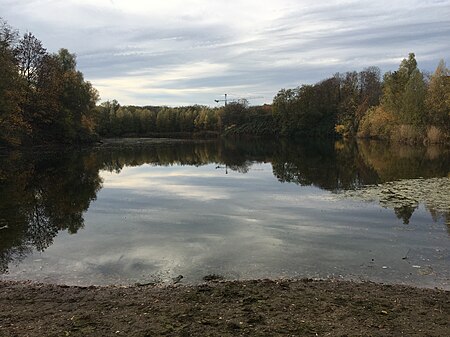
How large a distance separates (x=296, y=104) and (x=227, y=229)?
9875cm

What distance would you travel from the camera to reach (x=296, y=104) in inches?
4291

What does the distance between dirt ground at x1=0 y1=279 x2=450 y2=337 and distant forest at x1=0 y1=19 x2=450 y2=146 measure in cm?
3852

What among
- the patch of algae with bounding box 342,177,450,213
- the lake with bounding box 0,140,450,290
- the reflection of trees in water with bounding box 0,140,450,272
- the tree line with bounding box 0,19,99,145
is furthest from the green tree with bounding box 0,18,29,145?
the patch of algae with bounding box 342,177,450,213

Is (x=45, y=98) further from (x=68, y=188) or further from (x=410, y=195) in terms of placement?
(x=410, y=195)

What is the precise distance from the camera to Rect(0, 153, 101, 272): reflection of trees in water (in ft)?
42.1

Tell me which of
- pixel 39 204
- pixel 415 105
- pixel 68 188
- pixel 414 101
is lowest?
pixel 39 204

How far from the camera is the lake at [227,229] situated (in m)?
10.0

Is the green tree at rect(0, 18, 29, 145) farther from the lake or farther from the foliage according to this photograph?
the foliage

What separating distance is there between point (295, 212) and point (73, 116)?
187ft

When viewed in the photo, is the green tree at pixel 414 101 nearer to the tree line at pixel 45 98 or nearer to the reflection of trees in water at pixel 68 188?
the reflection of trees in water at pixel 68 188

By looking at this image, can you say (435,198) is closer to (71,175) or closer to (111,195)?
(111,195)

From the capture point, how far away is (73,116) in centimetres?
6575

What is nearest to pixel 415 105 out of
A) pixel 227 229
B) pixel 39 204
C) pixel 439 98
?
pixel 439 98

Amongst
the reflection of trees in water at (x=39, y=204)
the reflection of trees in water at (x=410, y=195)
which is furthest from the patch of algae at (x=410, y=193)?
the reflection of trees in water at (x=39, y=204)
